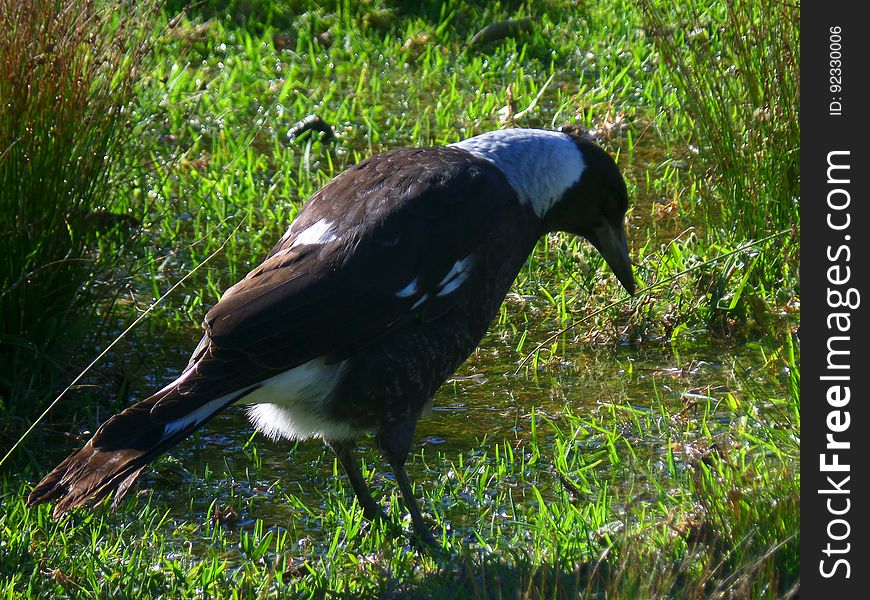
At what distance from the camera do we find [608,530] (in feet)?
11.8

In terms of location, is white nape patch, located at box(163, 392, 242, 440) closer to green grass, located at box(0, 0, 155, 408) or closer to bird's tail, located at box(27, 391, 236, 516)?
bird's tail, located at box(27, 391, 236, 516)

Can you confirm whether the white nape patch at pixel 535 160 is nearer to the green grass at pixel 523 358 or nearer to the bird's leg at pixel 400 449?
the green grass at pixel 523 358

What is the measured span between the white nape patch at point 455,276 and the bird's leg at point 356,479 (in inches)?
21.8

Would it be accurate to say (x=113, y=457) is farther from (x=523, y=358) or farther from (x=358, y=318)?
(x=523, y=358)

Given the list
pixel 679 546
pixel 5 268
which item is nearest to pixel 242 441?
pixel 5 268

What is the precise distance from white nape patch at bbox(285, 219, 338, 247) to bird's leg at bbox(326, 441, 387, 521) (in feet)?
1.98

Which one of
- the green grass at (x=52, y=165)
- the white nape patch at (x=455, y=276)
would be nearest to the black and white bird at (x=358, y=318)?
the white nape patch at (x=455, y=276)

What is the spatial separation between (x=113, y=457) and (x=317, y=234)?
857 millimetres

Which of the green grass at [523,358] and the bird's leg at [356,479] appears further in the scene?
the bird's leg at [356,479]

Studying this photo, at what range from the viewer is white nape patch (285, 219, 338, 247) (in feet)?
12.5

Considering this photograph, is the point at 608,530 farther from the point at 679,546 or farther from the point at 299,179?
the point at 299,179

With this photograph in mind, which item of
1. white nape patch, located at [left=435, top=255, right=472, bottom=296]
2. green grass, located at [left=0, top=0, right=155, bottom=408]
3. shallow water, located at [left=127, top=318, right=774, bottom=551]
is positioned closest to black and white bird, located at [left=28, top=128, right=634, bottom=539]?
white nape patch, located at [left=435, top=255, right=472, bottom=296]

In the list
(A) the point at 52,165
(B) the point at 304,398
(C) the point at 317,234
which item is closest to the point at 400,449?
(B) the point at 304,398

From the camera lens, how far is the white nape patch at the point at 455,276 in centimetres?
382
